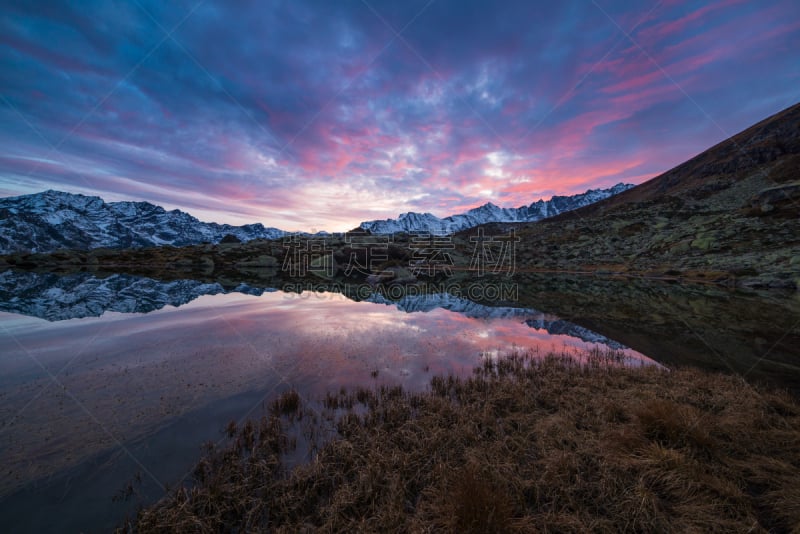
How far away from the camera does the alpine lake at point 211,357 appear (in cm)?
553

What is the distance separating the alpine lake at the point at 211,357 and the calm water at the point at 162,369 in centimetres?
5

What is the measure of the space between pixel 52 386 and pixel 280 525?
10048 millimetres

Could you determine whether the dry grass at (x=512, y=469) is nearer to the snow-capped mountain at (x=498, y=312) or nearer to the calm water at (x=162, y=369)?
the calm water at (x=162, y=369)

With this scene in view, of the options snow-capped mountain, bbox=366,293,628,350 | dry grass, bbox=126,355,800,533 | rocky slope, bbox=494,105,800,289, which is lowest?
snow-capped mountain, bbox=366,293,628,350

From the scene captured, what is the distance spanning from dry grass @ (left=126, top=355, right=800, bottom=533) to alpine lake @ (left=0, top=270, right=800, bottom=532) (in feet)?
4.70

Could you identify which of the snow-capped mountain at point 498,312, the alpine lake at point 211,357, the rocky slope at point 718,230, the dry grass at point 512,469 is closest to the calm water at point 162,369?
the alpine lake at point 211,357

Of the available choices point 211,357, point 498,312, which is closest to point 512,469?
point 211,357

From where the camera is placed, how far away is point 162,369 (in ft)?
34.6

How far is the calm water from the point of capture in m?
5.36

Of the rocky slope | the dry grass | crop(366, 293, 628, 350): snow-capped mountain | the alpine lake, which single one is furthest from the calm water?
the rocky slope

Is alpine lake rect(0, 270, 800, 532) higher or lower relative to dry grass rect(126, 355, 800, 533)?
lower

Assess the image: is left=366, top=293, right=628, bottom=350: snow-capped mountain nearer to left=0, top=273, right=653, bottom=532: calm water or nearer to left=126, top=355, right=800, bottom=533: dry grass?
left=0, top=273, right=653, bottom=532: calm water

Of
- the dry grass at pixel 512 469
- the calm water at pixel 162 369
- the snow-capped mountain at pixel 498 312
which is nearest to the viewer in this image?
the dry grass at pixel 512 469

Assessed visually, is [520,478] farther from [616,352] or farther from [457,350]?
[616,352]
